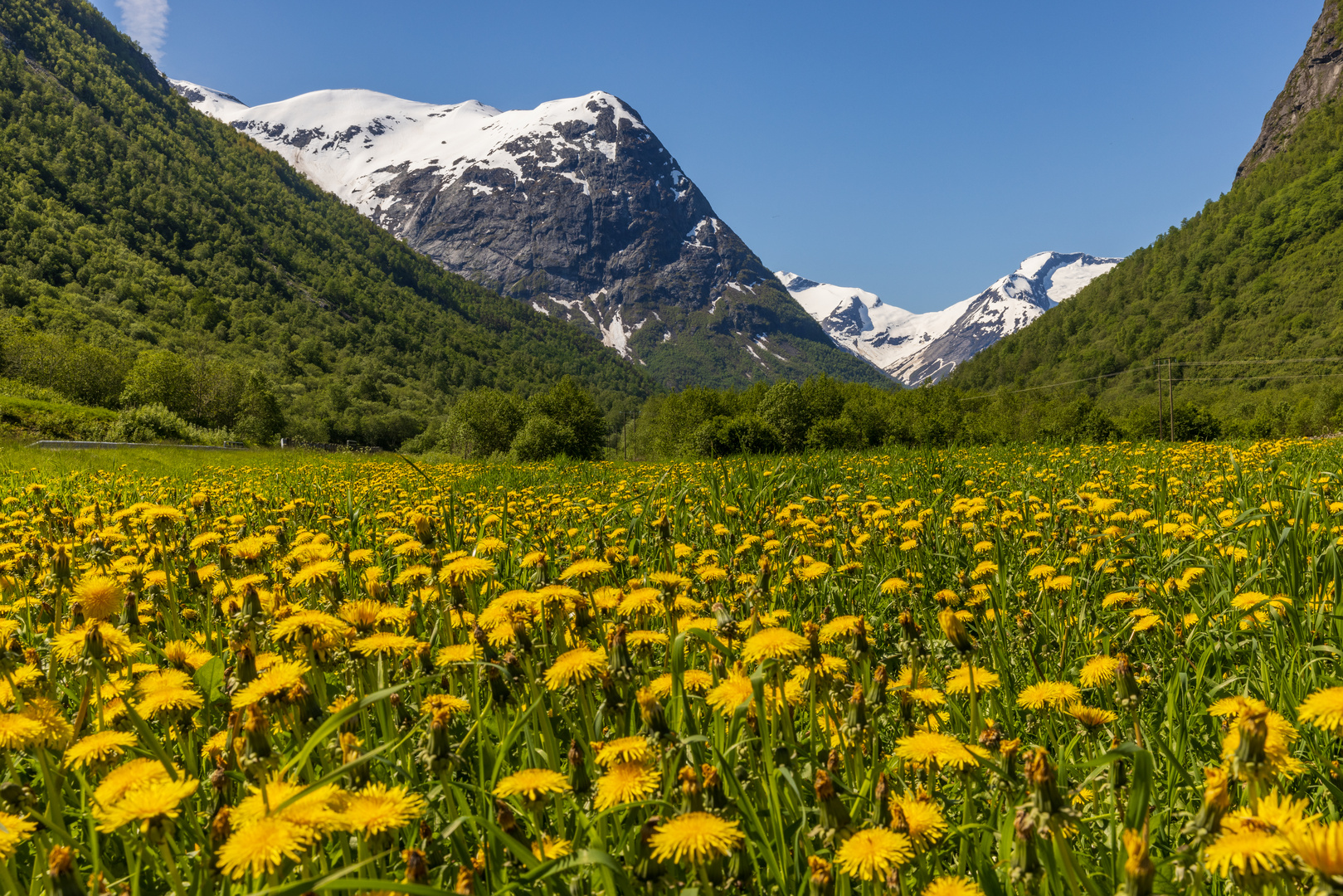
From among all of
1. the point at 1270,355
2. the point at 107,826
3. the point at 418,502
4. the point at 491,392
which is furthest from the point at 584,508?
the point at 1270,355

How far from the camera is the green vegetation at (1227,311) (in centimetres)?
9062

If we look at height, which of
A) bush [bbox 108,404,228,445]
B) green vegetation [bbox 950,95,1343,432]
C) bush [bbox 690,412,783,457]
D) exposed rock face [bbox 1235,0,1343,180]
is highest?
exposed rock face [bbox 1235,0,1343,180]

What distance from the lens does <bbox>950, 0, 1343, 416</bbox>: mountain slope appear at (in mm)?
91562

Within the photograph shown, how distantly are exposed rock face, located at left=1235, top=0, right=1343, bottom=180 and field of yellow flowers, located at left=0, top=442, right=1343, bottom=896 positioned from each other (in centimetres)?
21083

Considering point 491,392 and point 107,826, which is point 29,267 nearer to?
point 491,392

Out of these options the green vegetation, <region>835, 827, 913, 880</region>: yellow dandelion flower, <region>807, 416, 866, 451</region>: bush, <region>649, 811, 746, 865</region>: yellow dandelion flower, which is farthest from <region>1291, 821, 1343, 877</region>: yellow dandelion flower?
the green vegetation

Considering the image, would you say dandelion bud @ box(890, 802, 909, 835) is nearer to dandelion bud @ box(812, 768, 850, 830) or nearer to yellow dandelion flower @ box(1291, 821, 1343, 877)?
dandelion bud @ box(812, 768, 850, 830)

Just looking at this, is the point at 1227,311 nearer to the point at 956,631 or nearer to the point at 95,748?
the point at 956,631

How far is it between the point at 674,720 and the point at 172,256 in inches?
6608

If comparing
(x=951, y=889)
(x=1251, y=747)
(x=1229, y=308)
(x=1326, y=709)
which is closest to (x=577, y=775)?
(x=951, y=889)

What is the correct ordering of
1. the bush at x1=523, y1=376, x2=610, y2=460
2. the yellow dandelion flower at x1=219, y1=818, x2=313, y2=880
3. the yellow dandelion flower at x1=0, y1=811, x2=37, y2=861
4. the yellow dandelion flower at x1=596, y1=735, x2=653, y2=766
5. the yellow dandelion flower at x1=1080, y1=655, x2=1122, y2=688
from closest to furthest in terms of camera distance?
the yellow dandelion flower at x1=219, y1=818, x2=313, y2=880 < the yellow dandelion flower at x1=0, y1=811, x2=37, y2=861 < the yellow dandelion flower at x1=596, y1=735, x2=653, y2=766 < the yellow dandelion flower at x1=1080, y1=655, x2=1122, y2=688 < the bush at x1=523, y1=376, x2=610, y2=460

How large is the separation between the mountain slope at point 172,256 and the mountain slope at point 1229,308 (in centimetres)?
12573

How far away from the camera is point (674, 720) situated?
6.04ft

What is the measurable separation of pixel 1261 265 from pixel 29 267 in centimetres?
19777
